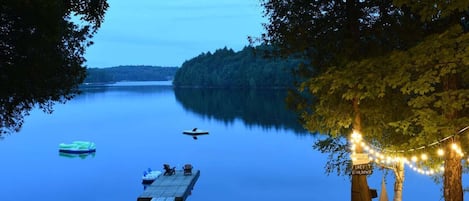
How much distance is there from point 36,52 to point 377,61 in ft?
30.1

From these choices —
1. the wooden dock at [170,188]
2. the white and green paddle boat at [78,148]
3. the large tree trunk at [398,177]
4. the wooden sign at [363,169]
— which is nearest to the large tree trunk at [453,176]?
the wooden sign at [363,169]

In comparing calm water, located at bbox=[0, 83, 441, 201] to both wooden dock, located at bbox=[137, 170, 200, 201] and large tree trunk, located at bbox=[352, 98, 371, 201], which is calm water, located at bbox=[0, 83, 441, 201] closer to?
wooden dock, located at bbox=[137, 170, 200, 201]

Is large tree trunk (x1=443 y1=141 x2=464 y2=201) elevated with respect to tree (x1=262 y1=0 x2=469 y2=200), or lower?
lower

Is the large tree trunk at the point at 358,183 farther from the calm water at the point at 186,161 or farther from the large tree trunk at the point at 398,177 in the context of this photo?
the calm water at the point at 186,161

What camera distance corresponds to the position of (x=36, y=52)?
→ 12.7 m

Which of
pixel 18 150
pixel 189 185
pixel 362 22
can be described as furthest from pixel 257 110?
pixel 362 22

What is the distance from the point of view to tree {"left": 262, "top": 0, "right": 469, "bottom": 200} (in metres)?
8.56

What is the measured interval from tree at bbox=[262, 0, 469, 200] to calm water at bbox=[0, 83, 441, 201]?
86.7 ft

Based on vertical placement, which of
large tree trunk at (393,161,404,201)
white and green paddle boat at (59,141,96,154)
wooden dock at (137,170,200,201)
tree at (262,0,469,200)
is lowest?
white and green paddle boat at (59,141,96,154)

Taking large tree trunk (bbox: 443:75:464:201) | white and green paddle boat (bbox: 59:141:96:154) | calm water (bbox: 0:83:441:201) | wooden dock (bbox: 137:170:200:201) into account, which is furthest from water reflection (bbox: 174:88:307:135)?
Answer: large tree trunk (bbox: 443:75:464:201)

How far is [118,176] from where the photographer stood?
165 feet

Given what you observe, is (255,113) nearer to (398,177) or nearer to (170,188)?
(170,188)

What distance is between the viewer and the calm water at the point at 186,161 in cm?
4228

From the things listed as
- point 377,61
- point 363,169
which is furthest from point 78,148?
point 377,61
